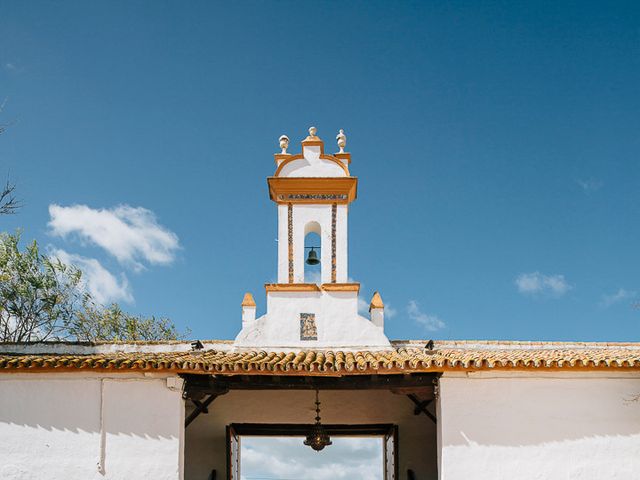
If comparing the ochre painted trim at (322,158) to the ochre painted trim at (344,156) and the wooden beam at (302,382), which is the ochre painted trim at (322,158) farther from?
the wooden beam at (302,382)

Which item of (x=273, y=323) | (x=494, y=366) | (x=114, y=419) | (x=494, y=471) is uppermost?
(x=273, y=323)

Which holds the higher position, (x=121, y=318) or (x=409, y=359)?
(x=121, y=318)

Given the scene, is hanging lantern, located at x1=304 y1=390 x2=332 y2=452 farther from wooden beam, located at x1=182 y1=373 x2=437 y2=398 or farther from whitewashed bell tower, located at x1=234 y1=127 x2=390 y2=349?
whitewashed bell tower, located at x1=234 y1=127 x2=390 y2=349

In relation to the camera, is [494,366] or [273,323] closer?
[494,366]

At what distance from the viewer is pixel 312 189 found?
48.1 ft

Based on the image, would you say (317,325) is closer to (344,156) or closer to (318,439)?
(318,439)

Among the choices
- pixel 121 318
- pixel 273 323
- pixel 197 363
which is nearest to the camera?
pixel 197 363

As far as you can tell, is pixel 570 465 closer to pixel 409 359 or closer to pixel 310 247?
pixel 409 359

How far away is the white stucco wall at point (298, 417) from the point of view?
Answer: 13992mm

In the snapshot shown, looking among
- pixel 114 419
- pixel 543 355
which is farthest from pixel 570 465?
pixel 114 419

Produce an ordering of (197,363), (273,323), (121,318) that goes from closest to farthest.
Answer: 1. (197,363)
2. (273,323)
3. (121,318)

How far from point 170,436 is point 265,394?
117 inches

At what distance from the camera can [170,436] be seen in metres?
11.4

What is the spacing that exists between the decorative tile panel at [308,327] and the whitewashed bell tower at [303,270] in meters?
0.02
